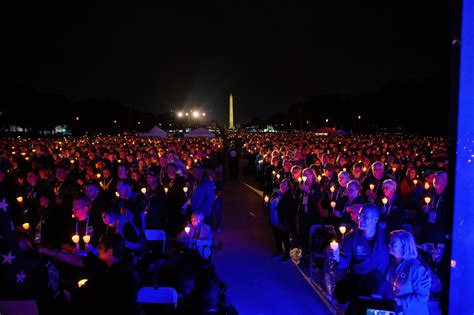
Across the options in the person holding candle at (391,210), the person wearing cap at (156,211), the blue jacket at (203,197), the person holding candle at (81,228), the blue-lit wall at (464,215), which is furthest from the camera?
the blue jacket at (203,197)

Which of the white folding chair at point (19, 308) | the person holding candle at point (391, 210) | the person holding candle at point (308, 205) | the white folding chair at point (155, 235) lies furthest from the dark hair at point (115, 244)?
the person holding candle at point (308, 205)

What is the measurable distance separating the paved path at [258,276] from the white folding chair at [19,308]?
3.12m

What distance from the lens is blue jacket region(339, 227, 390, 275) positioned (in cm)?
484

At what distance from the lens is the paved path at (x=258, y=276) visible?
6.33 meters

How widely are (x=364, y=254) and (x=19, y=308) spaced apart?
3521mm

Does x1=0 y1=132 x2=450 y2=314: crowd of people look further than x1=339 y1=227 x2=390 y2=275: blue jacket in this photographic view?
No

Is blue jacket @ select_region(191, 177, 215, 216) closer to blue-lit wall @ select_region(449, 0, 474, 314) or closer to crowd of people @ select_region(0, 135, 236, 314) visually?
crowd of people @ select_region(0, 135, 236, 314)

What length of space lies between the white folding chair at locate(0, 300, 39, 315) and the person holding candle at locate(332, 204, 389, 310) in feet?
9.99

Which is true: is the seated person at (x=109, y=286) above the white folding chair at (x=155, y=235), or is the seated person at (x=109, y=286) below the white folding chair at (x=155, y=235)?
above

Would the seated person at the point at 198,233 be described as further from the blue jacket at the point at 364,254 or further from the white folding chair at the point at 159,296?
the blue jacket at the point at 364,254

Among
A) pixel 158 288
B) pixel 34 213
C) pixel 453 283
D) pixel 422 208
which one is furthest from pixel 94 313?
pixel 422 208

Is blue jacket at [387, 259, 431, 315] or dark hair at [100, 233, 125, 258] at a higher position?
dark hair at [100, 233, 125, 258]

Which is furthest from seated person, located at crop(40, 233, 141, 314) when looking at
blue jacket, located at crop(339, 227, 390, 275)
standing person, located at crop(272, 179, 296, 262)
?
standing person, located at crop(272, 179, 296, 262)

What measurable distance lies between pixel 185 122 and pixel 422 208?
146m
